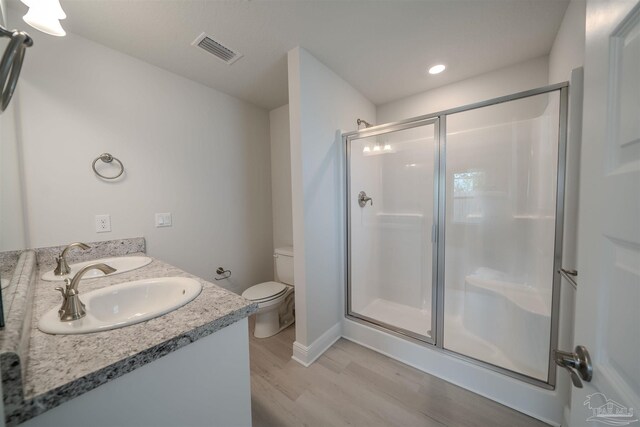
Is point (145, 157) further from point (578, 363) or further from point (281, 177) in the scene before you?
point (578, 363)

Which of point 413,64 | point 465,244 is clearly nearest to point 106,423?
point 465,244

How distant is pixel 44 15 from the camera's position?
88 centimetres

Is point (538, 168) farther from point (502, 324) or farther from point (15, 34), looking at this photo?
point (15, 34)

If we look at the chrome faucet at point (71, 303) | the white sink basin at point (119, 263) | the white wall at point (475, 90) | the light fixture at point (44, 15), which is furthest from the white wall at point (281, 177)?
the chrome faucet at point (71, 303)

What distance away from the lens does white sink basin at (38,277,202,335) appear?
0.76 meters

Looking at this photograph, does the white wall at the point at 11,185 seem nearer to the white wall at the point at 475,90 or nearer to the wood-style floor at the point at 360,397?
the wood-style floor at the point at 360,397

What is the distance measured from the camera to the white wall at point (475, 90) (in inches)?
69.6

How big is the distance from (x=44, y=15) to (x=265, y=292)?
6.50ft

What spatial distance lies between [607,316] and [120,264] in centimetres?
211

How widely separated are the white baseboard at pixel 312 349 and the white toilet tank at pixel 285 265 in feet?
2.11

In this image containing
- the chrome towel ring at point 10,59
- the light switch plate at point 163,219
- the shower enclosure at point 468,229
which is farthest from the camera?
the light switch plate at point 163,219

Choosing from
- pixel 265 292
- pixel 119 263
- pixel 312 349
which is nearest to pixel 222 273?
pixel 265 292

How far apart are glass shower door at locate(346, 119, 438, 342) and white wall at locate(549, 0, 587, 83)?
84 centimetres

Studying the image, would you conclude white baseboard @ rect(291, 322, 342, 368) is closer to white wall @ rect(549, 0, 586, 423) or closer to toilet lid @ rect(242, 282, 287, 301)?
toilet lid @ rect(242, 282, 287, 301)
